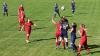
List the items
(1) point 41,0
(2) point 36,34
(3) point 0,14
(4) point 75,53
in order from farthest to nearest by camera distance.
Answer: (1) point 41,0 → (3) point 0,14 → (2) point 36,34 → (4) point 75,53

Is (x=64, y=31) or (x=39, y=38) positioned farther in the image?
(x=39, y=38)

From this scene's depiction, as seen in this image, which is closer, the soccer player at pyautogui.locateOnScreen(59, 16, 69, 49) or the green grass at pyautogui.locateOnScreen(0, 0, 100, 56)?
the soccer player at pyautogui.locateOnScreen(59, 16, 69, 49)

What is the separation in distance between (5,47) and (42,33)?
289 inches

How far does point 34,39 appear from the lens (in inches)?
1154

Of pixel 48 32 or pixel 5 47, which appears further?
pixel 48 32

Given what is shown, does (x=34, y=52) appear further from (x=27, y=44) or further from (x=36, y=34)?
(x=36, y=34)

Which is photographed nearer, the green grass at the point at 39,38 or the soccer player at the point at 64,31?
the soccer player at the point at 64,31

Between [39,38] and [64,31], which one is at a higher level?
[64,31]

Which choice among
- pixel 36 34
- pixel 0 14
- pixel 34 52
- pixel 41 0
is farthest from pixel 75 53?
pixel 41 0

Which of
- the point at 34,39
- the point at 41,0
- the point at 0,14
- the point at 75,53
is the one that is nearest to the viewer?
the point at 75,53

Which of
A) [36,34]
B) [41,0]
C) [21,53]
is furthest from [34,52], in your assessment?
[41,0]

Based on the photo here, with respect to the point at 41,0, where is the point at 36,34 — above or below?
below

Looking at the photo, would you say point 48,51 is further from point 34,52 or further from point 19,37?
point 19,37

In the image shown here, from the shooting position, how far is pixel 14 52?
24250mm
